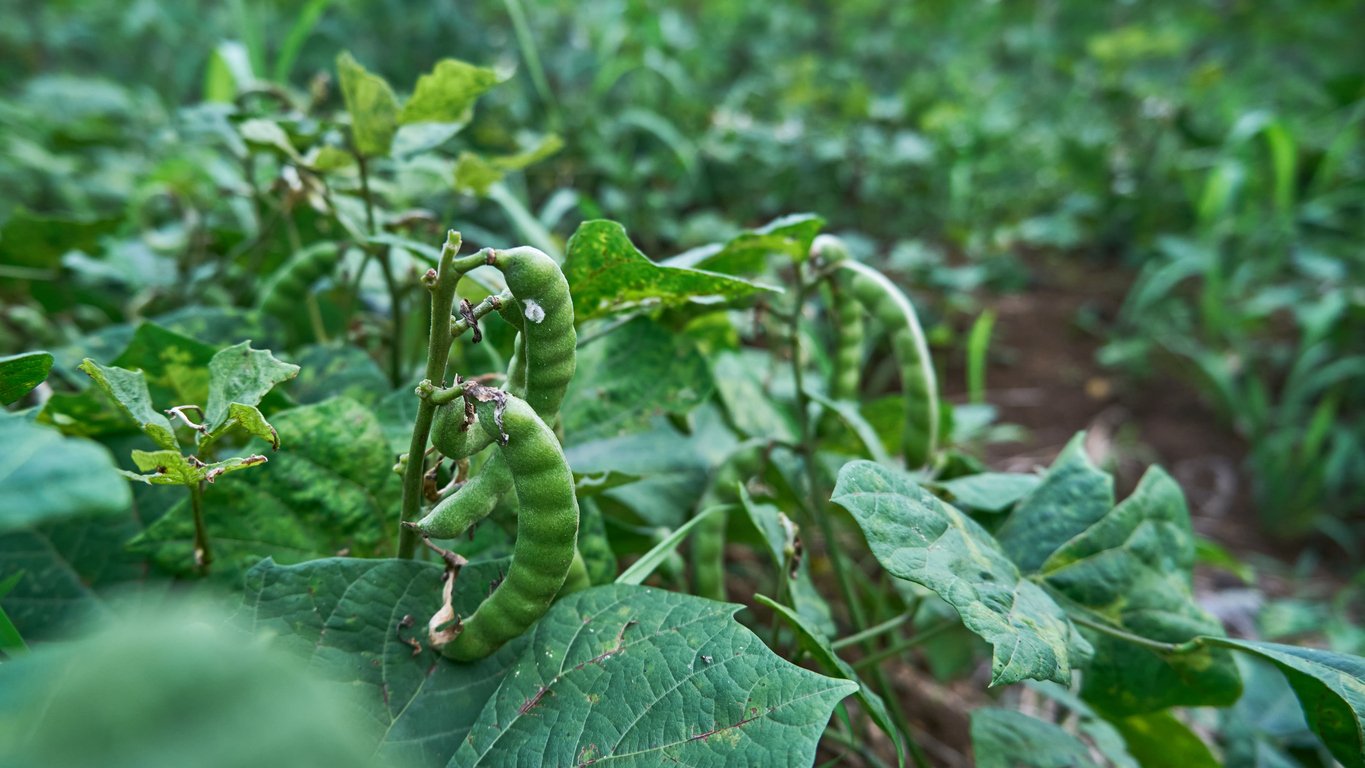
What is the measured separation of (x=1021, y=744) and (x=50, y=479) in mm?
857

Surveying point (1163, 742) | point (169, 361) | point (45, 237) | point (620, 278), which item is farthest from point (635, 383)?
point (45, 237)

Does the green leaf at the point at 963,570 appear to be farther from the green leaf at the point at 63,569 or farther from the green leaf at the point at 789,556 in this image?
the green leaf at the point at 63,569

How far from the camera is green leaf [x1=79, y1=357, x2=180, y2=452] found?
A: 0.59 metres

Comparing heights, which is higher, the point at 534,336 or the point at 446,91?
the point at 446,91

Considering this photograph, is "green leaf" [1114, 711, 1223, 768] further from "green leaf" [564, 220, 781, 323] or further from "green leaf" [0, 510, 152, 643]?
"green leaf" [0, 510, 152, 643]

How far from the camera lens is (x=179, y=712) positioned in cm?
31

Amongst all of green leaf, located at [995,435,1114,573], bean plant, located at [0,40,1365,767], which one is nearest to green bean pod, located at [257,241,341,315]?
bean plant, located at [0,40,1365,767]

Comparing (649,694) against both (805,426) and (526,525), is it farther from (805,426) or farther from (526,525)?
(805,426)

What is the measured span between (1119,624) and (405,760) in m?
0.69

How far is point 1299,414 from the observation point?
9.16ft

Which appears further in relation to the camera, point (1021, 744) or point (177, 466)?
point (1021, 744)

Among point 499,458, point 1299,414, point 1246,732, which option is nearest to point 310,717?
point 499,458

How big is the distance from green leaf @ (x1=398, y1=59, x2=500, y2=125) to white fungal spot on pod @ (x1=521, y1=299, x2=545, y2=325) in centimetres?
45

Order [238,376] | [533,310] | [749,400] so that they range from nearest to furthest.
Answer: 1. [533,310]
2. [238,376]
3. [749,400]
